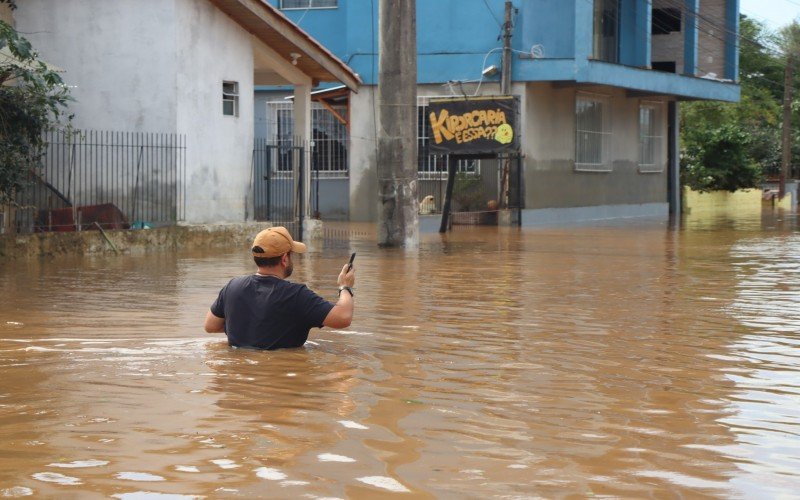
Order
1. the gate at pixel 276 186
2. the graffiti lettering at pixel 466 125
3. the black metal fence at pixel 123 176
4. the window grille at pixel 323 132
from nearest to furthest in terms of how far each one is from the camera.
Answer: the black metal fence at pixel 123 176
the graffiti lettering at pixel 466 125
the gate at pixel 276 186
the window grille at pixel 323 132

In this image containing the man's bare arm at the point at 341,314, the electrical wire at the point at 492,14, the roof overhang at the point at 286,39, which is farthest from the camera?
the electrical wire at the point at 492,14

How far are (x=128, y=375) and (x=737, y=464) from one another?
12.1 feet

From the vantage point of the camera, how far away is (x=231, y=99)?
2198 cm

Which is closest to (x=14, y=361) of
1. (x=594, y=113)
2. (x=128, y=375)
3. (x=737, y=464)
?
(x=128, y=375)

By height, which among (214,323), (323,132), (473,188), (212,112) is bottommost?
A: (214,323)

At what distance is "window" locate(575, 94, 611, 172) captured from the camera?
33.1 metres

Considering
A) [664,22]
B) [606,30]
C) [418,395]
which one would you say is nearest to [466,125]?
[606,30]

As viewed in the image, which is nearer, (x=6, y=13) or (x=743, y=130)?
(x=6, y=13)

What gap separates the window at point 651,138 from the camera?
37.4m

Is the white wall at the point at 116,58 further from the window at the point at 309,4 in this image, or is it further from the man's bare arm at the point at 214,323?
the man's bare arm at the point at 214,323

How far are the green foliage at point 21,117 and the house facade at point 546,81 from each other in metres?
13.8

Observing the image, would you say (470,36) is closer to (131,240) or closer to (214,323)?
(131,240)

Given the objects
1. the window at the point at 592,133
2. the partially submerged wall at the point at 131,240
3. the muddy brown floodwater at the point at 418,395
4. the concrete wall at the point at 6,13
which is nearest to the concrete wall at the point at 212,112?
the partially submerged wall at the point at 131,240

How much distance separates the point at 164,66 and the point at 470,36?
38.2ft
